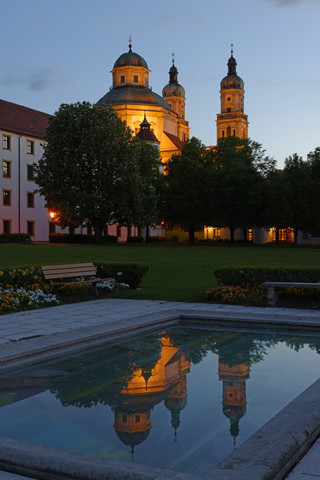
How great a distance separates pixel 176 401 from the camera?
229 inches

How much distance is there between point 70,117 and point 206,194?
1878 cm

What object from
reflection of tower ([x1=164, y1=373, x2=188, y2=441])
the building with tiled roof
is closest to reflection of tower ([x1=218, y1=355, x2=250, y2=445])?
reflection of tower ([x1=164, y1=373, x2=188, y2=441])

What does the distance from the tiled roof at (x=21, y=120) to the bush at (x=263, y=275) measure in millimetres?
49599

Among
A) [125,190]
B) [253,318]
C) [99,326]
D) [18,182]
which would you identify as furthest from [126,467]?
[18,182]

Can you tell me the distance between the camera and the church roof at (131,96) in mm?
87875

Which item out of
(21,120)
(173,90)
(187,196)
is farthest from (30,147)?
(173,90)

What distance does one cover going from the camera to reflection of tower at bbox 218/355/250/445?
5301mm

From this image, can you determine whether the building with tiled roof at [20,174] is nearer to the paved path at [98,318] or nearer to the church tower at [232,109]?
the paved path at [98,318]

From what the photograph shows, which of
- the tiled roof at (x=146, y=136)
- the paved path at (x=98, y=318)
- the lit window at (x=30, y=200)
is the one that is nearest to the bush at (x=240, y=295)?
the paved path at (x=98, y=318)

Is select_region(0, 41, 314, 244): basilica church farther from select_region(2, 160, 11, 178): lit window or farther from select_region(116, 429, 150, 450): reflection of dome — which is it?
select_region(116, 429, 150, 450): reflection of dome

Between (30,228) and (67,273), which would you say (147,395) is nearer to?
(67,273)

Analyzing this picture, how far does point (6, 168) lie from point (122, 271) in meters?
47.6

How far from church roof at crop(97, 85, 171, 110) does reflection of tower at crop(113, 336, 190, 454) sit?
3298 inches

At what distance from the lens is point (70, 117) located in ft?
154
